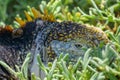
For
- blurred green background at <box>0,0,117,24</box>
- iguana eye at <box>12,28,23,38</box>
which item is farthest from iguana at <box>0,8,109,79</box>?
blurred green background at <box>0,0,117,24</box>

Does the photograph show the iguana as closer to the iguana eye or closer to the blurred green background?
the iguana eye

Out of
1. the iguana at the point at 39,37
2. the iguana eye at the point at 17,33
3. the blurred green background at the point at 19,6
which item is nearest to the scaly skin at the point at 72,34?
the iguana at the point at 39,37

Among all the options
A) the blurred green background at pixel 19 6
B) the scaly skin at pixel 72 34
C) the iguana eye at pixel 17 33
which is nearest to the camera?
the scaly skin at pixel 72 34

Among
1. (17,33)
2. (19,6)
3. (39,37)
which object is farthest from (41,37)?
(19,6)

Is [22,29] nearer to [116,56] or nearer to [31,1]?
[116,56]

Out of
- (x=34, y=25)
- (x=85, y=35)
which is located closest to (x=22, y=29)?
(x=34, y=25)

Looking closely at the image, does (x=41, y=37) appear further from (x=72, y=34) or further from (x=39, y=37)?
(x=72, y=34)

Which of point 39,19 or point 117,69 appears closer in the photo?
point 117,69

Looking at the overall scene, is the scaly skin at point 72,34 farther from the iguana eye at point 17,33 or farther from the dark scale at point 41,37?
the iguana eye at point 17,33
